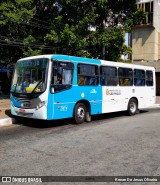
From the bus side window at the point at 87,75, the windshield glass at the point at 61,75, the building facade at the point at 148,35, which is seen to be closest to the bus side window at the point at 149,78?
the bus side window at the point at 87,75

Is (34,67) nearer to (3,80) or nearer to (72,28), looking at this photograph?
(72,28)

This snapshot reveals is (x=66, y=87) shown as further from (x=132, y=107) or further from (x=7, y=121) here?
(x=132, y=107)

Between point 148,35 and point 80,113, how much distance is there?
35.9 m

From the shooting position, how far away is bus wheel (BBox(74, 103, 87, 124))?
38.2 ft

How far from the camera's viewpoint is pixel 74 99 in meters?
11.5

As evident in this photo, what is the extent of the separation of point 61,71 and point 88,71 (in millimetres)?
1623

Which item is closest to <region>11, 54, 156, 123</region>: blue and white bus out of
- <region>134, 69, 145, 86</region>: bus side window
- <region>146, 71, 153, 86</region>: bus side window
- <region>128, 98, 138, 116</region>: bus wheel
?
<region>128, 98, 138, 116</region>: bus wheel

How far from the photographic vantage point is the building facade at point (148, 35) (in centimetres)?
4438

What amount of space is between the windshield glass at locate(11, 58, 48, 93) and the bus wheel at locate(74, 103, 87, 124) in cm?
188

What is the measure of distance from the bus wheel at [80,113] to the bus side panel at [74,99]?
214 mm

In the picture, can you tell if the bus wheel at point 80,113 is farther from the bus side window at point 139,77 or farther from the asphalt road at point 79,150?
the bus side window at point 139,77

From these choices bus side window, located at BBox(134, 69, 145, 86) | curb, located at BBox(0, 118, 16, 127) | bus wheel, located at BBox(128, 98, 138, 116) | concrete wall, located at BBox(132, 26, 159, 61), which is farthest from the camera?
concrete wall, located at BBox(132, 26, 159, 61)

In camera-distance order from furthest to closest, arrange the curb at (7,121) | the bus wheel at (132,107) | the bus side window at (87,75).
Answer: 1. the bus wheel at (132,107)
2. the bus side window at (87,75)
3. the curb at (7,121)

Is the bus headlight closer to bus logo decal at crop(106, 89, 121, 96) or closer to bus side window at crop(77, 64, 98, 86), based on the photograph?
bus side window at crop(77, 64, 98, 86)
